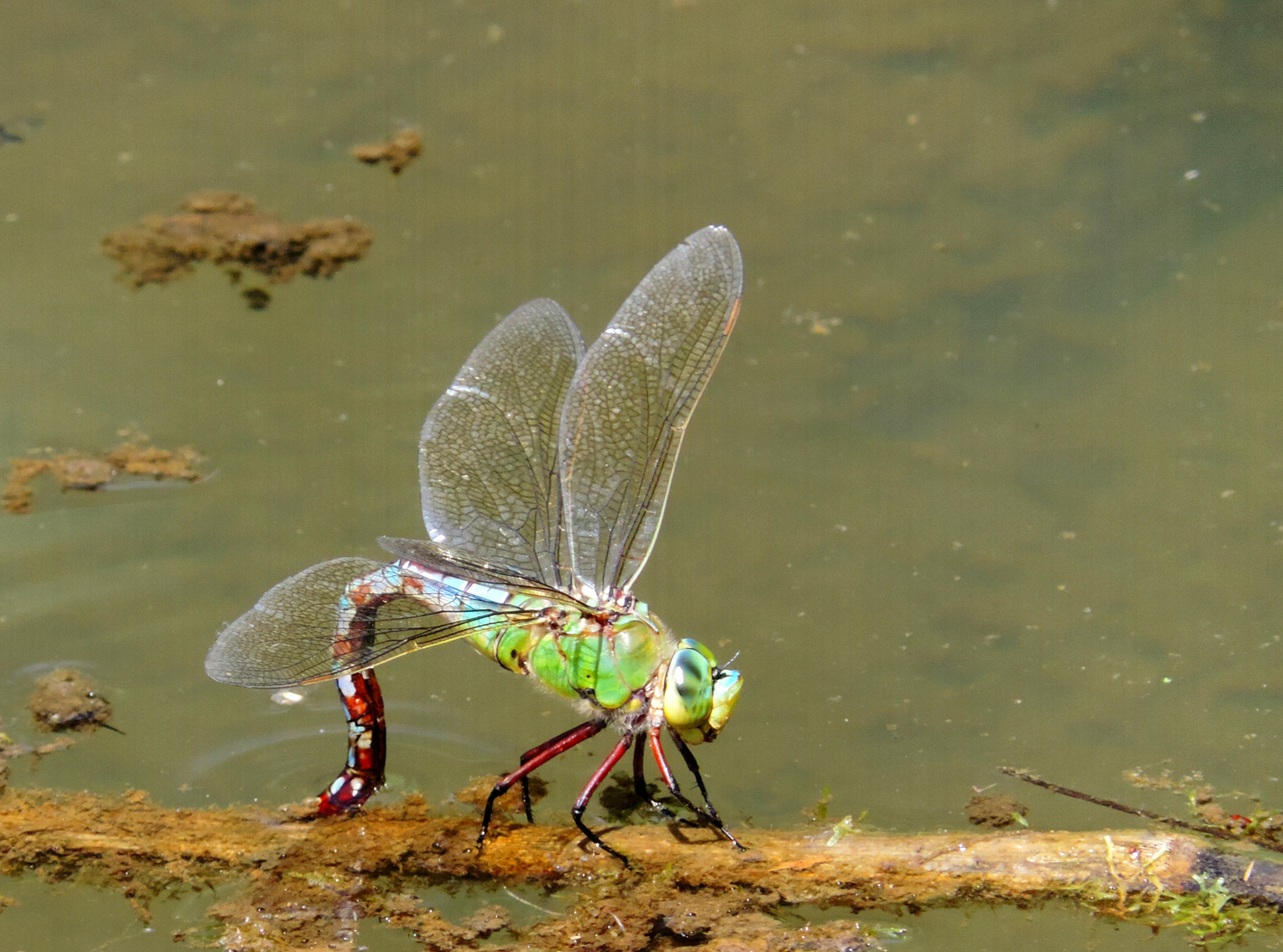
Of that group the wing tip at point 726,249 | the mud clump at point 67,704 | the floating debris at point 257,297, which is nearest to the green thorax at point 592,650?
the wing tip at point 726,249

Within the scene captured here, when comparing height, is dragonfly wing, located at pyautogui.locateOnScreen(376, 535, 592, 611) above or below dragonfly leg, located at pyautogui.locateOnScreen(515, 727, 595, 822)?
above

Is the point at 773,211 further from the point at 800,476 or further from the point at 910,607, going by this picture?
the point at 910,607

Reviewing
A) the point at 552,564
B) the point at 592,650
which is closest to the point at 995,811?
the point at 592,650

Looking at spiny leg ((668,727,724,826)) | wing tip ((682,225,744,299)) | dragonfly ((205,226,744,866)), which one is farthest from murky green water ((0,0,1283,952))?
wing tip ((682,225,744,299))

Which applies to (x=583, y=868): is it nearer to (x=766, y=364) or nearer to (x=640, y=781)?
(x=640, y=781)

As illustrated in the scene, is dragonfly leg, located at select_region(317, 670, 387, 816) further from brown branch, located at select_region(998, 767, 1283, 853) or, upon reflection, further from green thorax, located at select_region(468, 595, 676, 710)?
brown branch, located at select_region(998, 767, 1283, 853)

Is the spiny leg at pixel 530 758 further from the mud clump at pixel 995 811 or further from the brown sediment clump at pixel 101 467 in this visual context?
A: the brown sediment clump at pixel 101 467

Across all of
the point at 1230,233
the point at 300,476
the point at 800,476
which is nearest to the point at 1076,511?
the point at 800,476
